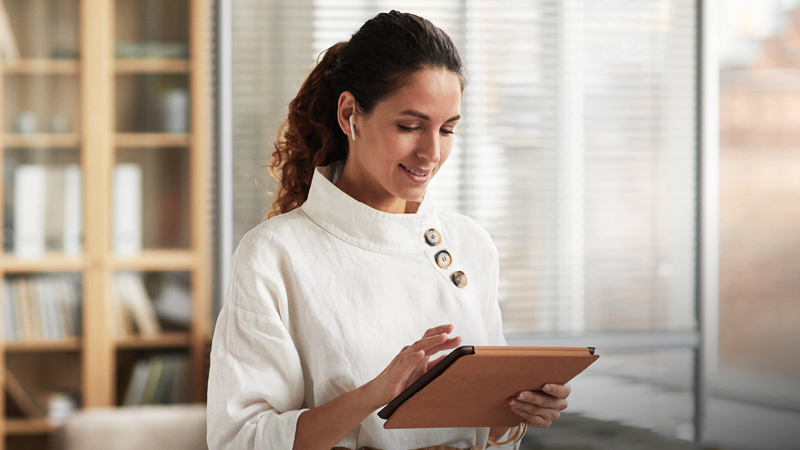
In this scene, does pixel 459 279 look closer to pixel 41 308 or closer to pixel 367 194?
pixel 367 194

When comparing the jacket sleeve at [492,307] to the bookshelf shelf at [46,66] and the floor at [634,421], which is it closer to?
the floor at [634,421]

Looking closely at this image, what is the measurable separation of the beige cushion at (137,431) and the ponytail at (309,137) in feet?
4.13

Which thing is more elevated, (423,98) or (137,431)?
(423,98)

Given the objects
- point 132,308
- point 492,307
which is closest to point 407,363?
point 492,307

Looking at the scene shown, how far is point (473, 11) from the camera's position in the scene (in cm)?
266

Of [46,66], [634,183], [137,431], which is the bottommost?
[137,431]

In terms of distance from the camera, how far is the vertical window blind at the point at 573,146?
2674 millimetres

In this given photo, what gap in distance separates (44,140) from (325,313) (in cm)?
185

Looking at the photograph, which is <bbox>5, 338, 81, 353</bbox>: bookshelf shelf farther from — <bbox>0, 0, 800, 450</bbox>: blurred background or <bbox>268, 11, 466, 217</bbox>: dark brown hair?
<bbox>268, 11, 466, 217</bbox>: dark brown hair

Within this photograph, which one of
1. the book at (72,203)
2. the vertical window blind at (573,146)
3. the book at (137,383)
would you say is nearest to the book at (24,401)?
the book at (137,383)

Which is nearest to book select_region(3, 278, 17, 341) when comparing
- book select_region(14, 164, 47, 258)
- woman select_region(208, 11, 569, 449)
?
book select_region(14, 164, 47, 258)

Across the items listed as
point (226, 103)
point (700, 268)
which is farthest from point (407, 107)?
point (700, 268)

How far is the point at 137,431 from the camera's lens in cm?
236

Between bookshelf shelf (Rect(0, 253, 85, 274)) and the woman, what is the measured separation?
1.60m
